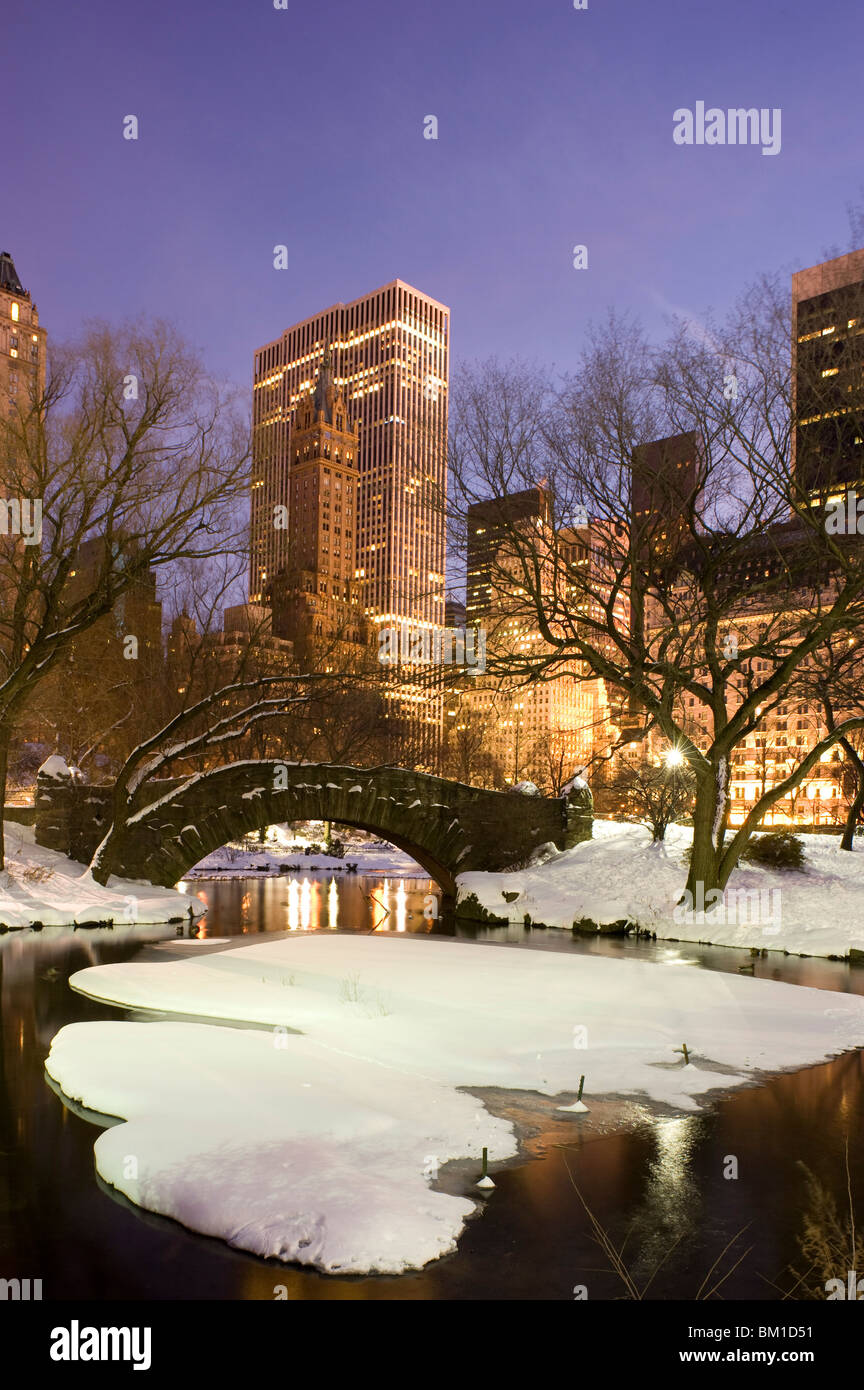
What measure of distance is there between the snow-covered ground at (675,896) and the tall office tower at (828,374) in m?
10.3

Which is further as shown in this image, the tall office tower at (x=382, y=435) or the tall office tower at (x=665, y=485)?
the tall office tower at (x=382, y=435)

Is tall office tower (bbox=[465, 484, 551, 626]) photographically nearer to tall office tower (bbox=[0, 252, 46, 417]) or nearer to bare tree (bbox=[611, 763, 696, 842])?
bare tree (bbox=[611, 763, 696, 842])

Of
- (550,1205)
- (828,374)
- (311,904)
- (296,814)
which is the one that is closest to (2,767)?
(296,814)

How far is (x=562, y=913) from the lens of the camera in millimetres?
28422

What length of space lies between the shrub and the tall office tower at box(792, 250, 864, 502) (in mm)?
11443

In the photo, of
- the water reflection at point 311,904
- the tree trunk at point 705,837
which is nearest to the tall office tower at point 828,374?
the tree trunk at point 705,837

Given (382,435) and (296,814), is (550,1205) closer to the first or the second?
(296,814)

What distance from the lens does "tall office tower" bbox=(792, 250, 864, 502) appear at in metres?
19.4

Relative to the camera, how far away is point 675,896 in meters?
27.0

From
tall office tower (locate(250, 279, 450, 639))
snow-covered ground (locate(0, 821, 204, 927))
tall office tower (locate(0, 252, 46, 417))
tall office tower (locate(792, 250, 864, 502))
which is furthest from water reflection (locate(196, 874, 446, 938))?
tall office tower (locate(0, 252, 46, 417))

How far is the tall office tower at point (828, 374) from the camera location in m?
19.4

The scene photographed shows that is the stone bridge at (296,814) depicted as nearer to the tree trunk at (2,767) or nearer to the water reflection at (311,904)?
the tree trunk at (2,767)
